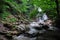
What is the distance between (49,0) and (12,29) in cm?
511

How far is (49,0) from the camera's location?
17547 mm

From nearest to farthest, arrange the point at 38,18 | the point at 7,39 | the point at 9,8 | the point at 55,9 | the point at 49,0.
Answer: the point at 7,39 → the point at 49,0 → the point at 55,9 → the point at 9,8 → the point at 38,18

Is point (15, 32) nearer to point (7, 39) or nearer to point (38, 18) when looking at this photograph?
point (7, 39)

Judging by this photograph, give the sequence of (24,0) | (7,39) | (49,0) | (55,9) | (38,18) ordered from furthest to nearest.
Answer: (38,18), (24,0), (55,9), (49,0), (7,39)

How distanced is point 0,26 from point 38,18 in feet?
64.4

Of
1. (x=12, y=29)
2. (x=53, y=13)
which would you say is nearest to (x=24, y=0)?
(x=53, y=13)

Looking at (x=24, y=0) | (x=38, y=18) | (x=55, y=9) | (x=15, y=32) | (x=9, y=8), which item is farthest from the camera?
(x=38, y=18)

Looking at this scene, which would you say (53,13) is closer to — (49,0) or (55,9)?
(55,9)

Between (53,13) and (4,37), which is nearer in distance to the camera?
(4,37)

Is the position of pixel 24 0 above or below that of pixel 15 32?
above

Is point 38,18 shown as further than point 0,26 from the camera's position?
Yes

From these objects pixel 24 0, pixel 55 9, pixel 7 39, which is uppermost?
pixel 24 0

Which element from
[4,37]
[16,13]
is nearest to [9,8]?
[16,13]

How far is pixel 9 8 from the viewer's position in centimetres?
2327
